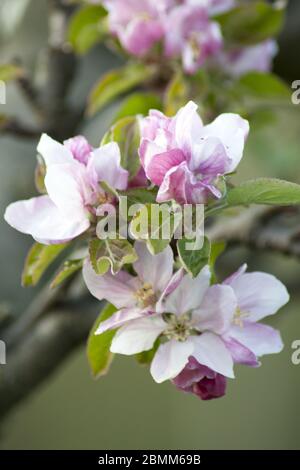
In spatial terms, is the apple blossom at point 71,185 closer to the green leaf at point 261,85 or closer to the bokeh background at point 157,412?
the green leaf at point 261,85

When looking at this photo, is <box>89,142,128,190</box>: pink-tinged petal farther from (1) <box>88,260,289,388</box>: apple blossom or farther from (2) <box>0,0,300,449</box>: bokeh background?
(2) <box>0,0,300,449</box>: bokeh background

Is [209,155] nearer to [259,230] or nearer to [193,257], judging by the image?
[193,257]

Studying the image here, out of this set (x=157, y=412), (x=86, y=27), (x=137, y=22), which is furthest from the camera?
(x=157, y=412)

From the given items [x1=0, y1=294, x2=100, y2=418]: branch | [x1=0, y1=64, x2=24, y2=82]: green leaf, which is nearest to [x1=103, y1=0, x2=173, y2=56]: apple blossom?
[x1=0, y1=64, x2=24, y2=82]: green leaf

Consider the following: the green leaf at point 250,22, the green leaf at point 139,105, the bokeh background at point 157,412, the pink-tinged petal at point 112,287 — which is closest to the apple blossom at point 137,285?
the pink-tinged petal at point 112,287

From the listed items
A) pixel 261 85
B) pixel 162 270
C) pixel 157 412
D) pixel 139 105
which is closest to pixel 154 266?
pixel 162 270

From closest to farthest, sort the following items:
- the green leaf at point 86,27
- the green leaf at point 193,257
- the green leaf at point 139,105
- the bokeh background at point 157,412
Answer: the green leaf at point 193,257
the green leaf at point 139,105
the green leaf at point 86,27
the bokeh background at point 157,412

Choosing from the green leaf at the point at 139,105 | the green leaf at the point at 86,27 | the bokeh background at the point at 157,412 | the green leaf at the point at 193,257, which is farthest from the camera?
the bokeh background at the point at 157,412
